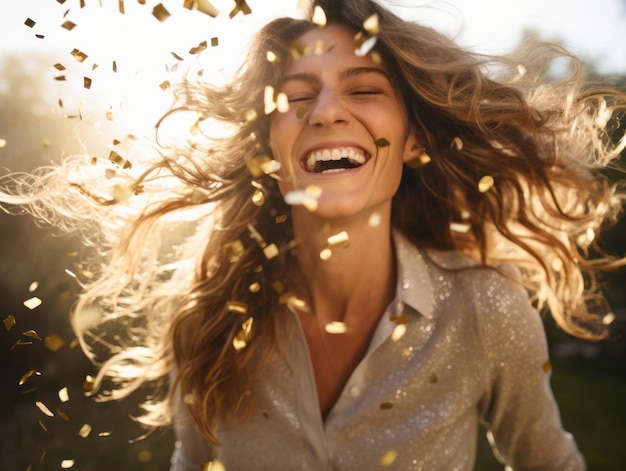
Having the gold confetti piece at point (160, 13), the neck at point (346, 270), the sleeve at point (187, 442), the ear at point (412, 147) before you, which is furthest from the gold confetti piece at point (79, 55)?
the sleeve at point (187, 442)

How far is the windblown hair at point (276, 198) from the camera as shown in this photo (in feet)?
7.63

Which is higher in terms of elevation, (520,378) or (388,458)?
(520,378)

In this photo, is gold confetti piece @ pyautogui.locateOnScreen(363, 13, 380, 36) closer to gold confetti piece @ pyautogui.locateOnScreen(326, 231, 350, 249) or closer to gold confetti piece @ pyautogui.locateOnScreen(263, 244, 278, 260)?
gold confetti piece @ pyautogui.locateOnScreen(326, 231, 350, 249)

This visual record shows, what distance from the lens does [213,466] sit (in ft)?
7.38

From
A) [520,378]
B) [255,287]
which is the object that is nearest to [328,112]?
[255,287]

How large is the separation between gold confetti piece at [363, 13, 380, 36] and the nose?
25 cm

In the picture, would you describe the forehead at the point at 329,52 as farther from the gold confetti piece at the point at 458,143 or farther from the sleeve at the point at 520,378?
the sleeve at the point at 520,378

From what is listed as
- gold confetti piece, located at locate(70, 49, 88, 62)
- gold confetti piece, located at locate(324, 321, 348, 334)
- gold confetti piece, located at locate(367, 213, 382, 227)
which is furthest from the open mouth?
gold confetti piece, located at locate(70, 49, 88, 62)

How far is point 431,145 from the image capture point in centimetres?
243

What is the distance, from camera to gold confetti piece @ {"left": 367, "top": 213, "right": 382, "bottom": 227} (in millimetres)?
2279

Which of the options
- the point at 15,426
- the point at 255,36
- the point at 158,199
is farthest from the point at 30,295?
the point at 255,36

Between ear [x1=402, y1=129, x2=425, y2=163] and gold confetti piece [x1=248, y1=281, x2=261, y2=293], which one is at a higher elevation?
ear [x1=402, y1=129, x2=425, y2=163]

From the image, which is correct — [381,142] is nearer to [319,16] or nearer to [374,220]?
[374,220]

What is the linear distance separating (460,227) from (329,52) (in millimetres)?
810
